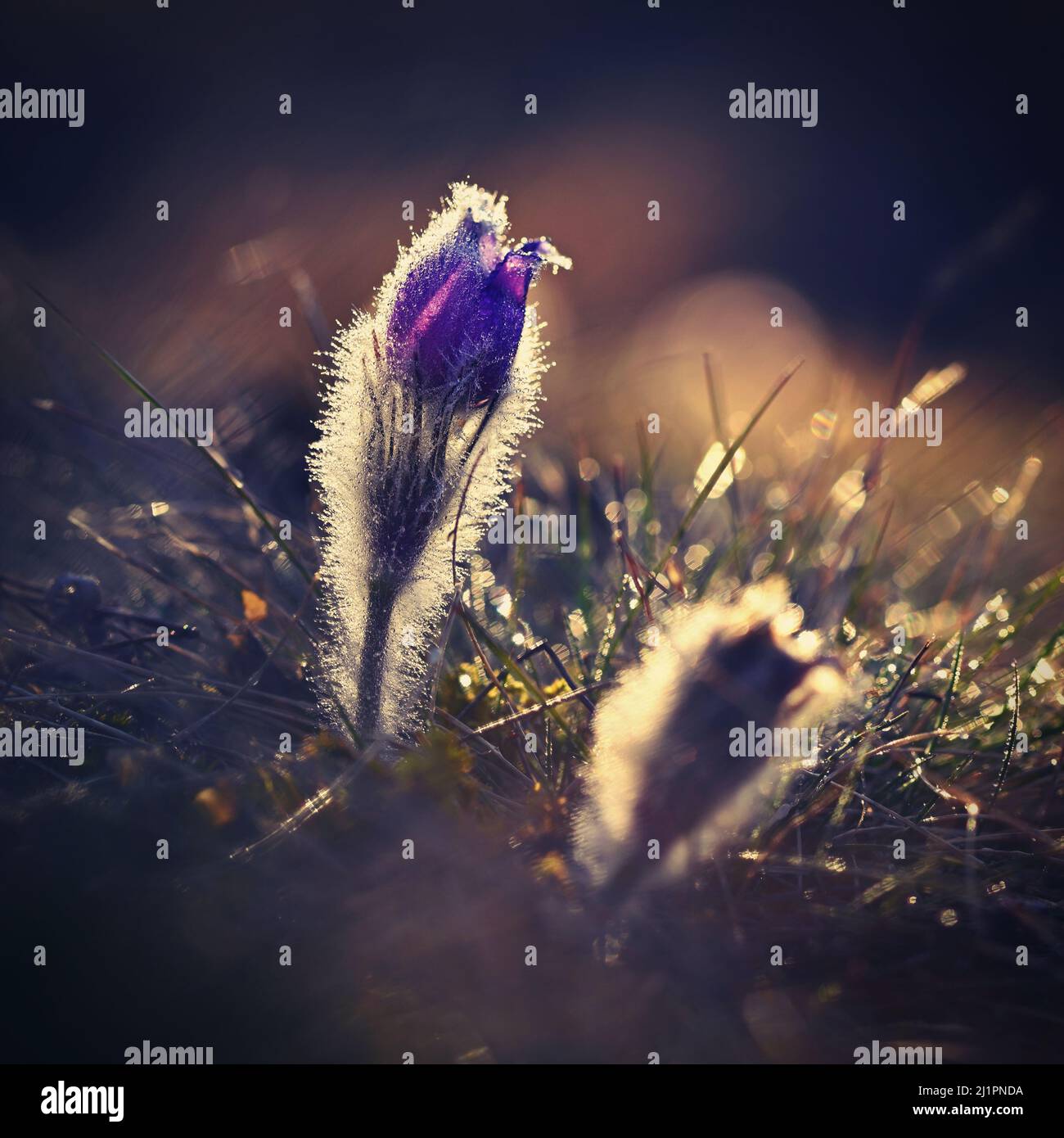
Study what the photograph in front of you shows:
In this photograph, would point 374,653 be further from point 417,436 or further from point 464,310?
point 464,310

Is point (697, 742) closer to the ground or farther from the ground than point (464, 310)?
closer to the ground

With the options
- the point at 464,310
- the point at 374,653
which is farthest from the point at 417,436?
the point at 374,653

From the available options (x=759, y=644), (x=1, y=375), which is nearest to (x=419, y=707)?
(x=759, y=644)

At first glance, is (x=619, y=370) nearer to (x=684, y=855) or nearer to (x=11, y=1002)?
(x=684, y=855)

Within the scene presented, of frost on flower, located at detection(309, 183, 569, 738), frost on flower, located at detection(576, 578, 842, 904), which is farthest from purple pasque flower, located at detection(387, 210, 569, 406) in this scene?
frost on flower, located at detection(576, 578, 842, 904)

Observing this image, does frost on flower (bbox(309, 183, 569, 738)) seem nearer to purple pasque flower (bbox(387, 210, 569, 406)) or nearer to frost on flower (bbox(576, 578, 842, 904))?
purple pasque flower (bbox(387, 210, 569, 406))
